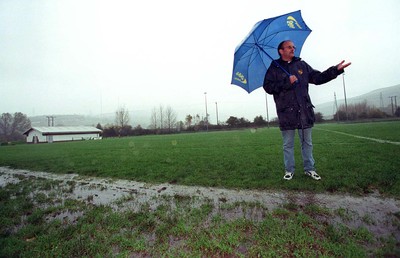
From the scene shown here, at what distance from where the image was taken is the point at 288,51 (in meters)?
4.06

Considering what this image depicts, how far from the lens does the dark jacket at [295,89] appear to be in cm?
399

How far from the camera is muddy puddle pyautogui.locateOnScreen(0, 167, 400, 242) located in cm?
238

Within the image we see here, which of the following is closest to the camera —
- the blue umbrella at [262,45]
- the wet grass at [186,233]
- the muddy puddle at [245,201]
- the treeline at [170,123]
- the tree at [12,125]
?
the wet grass at [186,233]

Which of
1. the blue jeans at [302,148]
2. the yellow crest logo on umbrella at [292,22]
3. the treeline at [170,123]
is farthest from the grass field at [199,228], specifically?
the treeline at [170,123]

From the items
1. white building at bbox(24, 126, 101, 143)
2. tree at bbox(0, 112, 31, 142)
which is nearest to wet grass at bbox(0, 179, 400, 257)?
white building at bbox(24, 126, 101, 143)

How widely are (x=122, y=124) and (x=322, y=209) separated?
294 ft

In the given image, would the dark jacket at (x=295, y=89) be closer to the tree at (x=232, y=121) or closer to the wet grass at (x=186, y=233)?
the wet grass at (x=186, y=233)

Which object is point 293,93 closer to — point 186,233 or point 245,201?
point 245,201

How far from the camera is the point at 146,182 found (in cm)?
496

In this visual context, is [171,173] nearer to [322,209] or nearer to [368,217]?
[322,209]

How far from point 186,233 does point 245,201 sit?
130 centimetres

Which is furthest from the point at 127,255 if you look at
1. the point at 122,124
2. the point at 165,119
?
the point at 165,119

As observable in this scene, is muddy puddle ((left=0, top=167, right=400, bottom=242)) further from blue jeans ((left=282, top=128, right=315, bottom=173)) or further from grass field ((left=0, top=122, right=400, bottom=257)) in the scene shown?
blue jeans ((left=282, top=128, right=315, bottom=173))

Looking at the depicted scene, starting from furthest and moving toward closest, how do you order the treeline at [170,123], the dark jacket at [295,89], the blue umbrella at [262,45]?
the treeline at [170,123] → the blue umbrella at [262,45] → the dark jacket at [295,89]
